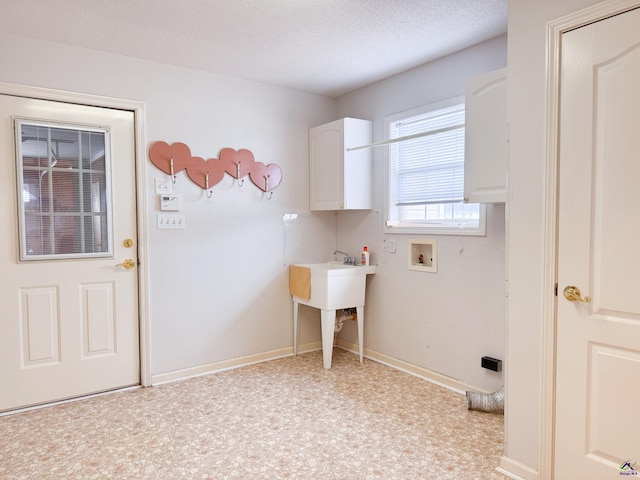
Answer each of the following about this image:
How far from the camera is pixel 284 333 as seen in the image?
402 centimetres

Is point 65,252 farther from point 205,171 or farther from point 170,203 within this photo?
point 205,171

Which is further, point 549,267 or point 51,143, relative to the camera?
point 51,143

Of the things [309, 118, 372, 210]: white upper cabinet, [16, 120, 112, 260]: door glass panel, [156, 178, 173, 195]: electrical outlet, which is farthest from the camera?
[309, 118, 372, 210]: white upper cabinet

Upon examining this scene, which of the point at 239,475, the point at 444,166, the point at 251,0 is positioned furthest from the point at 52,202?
the point at 444,166

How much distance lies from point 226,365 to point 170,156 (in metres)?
1.76

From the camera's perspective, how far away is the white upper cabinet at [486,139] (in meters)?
2.50

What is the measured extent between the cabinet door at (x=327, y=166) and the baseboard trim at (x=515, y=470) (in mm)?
2243

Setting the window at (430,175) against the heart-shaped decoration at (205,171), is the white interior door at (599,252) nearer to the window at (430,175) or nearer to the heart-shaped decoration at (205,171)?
the window at (430,175)

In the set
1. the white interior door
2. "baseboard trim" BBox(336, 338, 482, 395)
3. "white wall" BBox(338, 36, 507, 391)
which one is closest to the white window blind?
"white wall" BBox(338, 36, 507, 391)

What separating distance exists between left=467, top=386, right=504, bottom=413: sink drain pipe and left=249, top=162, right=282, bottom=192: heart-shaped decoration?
2.31 metres

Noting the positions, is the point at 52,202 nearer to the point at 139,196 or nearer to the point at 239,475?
the point at 139,196

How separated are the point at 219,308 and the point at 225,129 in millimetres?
1494

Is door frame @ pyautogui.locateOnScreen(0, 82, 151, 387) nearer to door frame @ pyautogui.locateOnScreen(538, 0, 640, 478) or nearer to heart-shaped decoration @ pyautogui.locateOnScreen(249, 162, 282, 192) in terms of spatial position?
heart-shaped decoration @ pyautogui.locateOnScreen(249, 162, 282, 192)

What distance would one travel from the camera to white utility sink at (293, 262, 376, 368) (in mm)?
3574
